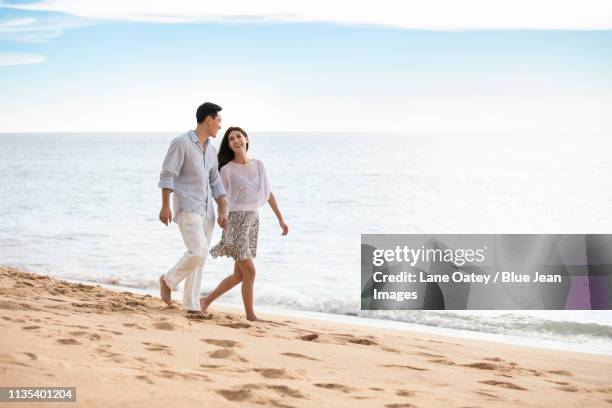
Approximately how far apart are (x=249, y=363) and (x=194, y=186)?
2.33 metres

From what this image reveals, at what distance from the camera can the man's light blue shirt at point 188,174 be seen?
658 cm

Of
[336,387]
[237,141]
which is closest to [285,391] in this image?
[336,387]

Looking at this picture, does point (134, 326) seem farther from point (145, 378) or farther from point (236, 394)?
point (236, 394)

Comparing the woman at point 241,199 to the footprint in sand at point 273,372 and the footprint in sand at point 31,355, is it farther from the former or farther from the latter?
the footprint in sand at point 31,355

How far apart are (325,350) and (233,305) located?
3986mm

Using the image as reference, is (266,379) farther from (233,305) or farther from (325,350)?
(233,305)

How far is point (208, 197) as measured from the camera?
677 centimetres

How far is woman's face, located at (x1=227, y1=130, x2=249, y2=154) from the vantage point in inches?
268

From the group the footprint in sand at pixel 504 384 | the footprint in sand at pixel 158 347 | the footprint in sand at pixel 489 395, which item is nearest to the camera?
the footprint in sand at pixel 489 395

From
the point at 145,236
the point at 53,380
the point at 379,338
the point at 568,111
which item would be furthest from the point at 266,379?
the point at 568,111

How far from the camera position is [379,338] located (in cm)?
666

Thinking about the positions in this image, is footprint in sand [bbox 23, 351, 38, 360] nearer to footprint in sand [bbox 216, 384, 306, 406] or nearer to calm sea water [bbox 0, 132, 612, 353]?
footprint in sand [bbox 216, 384, 306, 406]

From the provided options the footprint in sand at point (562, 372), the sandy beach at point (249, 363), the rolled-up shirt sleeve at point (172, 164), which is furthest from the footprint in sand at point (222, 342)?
the footprint in sand at point (562, 372)

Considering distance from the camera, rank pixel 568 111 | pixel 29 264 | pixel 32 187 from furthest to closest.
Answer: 1. pixel 568 111
2. pixel 32 187
3. pixel 29 264
